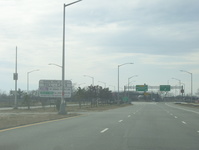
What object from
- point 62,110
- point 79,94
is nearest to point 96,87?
point 79,94

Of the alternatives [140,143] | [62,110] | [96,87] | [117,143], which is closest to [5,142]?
[117,143]

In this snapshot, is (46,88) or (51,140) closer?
(51,140)

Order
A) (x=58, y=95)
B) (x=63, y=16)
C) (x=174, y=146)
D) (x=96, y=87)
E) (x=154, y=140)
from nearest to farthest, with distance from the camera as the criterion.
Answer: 1. (x=174, y=146)
2. (x=154, y=140)
3. (x=63, y=16)
4. (x=58, y=95)
5. (x=96, y=87)

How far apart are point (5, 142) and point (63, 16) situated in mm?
21600

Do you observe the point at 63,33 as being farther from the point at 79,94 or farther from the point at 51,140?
the point at 79,94

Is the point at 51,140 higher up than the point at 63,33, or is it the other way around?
the point at 63,33

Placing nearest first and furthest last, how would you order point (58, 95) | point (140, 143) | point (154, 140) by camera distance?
point (140, 143), point (154, 140), point (58, 95)

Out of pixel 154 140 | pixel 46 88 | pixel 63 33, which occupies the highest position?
pixel 63 33

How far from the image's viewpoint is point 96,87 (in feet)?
263

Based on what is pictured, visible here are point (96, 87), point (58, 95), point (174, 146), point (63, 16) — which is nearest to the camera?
point (174, 146)

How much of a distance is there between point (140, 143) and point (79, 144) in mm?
2349

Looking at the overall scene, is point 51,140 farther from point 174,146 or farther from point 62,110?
point 62,110

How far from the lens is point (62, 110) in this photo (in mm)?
32750

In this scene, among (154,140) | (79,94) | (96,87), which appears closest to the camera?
(154,140)
